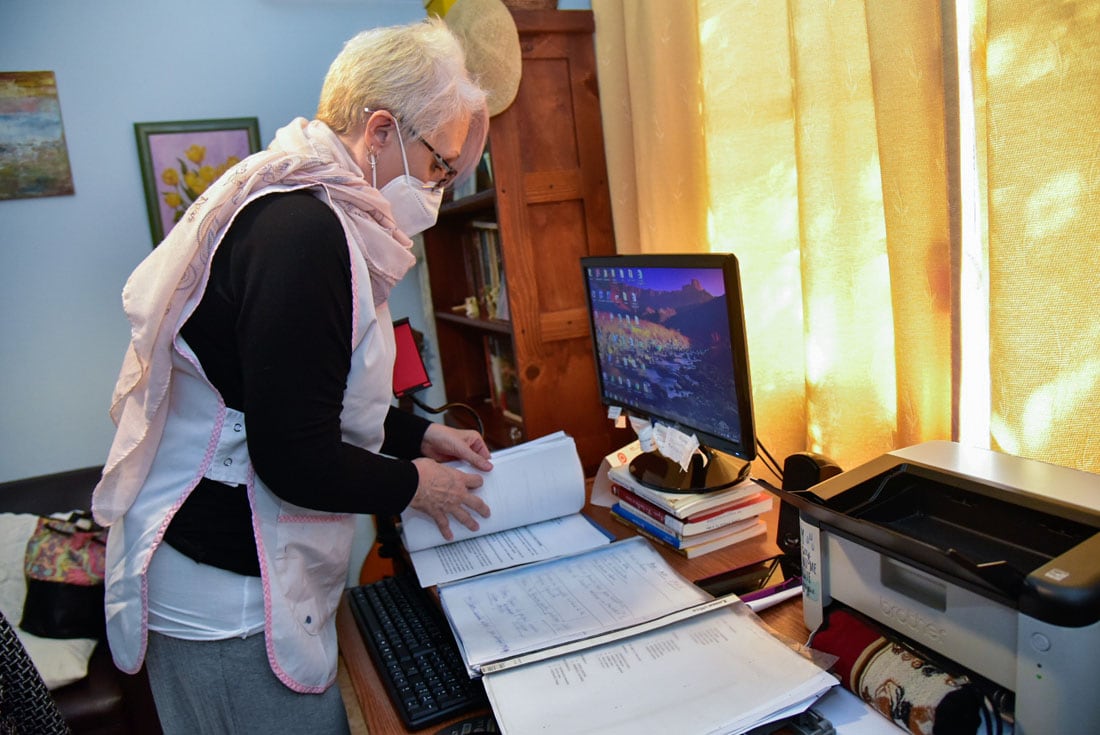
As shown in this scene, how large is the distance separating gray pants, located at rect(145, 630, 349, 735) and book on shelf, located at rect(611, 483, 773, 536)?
56 centimetres

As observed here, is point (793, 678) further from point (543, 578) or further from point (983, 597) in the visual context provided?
point (543, 578)

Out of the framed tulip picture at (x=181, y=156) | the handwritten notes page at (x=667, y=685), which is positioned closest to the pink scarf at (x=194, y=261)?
the handwritten notes page at (x=667, y=685)

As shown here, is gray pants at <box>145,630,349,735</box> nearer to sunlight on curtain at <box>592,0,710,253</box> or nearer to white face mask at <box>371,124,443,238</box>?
white face mask at <box>371,124,443,238</box>

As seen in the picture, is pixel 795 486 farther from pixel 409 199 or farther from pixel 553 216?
pixel 553 216

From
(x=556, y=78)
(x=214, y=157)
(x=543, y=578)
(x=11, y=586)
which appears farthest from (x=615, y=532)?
(x=214, y=157)

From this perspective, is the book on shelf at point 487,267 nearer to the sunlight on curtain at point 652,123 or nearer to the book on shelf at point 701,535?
the sunlight on curtain at point 652,123

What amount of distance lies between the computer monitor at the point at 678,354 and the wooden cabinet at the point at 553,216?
30 cm

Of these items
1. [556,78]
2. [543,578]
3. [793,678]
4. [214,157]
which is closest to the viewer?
[793,678]

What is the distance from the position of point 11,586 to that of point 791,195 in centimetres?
200

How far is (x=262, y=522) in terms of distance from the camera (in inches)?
40.0

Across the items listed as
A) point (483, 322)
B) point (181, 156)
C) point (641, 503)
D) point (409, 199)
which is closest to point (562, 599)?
point (641, 503)

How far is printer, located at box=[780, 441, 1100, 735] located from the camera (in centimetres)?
62

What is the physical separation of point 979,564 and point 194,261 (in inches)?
35.5

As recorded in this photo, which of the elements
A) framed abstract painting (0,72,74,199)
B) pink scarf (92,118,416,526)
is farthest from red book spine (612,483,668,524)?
framed abstract painting (0,72,74,199)
